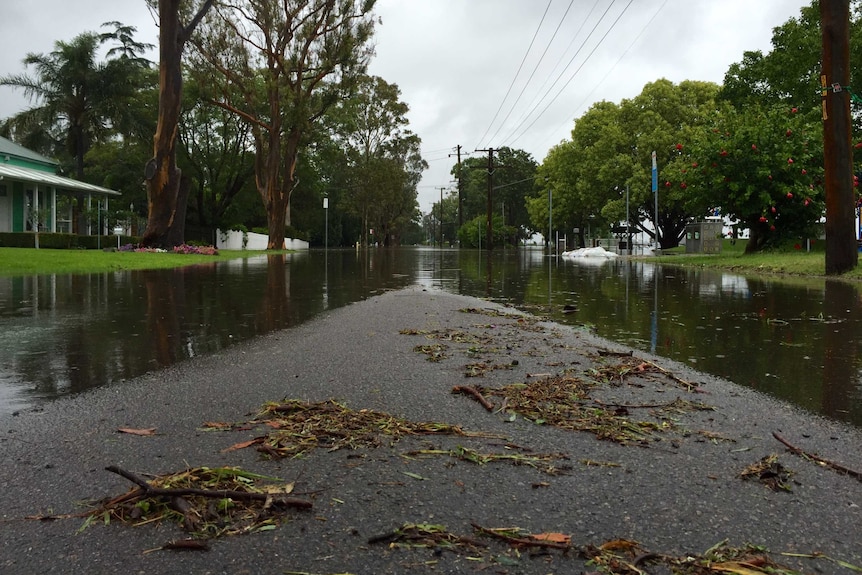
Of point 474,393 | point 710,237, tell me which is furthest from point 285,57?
point 474,393

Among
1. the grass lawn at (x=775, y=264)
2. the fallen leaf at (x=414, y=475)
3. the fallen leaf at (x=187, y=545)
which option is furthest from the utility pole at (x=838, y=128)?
the fallen leaf at (x=187, y=545)

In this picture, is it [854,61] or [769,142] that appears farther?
[854,61]

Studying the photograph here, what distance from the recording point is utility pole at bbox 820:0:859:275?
16.0 metres

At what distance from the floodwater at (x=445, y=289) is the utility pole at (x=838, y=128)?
2.21m

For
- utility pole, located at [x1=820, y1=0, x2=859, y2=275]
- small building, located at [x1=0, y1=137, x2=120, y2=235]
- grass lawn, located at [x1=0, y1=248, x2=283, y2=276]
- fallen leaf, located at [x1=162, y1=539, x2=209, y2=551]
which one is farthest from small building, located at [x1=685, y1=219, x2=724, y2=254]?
fallen leaf, located at [x1=162, y1=539, x2=209, y2=551]

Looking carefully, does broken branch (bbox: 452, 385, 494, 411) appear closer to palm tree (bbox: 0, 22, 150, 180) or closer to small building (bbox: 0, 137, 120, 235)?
small building (bbox: 0, 137, 120, 235)

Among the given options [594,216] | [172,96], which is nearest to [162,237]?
[172,96]

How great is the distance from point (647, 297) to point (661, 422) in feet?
28.1

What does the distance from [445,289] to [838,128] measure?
33.8 ft

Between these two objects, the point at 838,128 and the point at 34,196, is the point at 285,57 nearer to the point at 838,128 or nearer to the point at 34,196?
the point at 34,196

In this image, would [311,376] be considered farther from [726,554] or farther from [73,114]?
[73,114]

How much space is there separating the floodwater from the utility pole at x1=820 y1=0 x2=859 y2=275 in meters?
2.21

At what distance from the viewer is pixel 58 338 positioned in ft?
22.5

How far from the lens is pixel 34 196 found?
36.2 meters
